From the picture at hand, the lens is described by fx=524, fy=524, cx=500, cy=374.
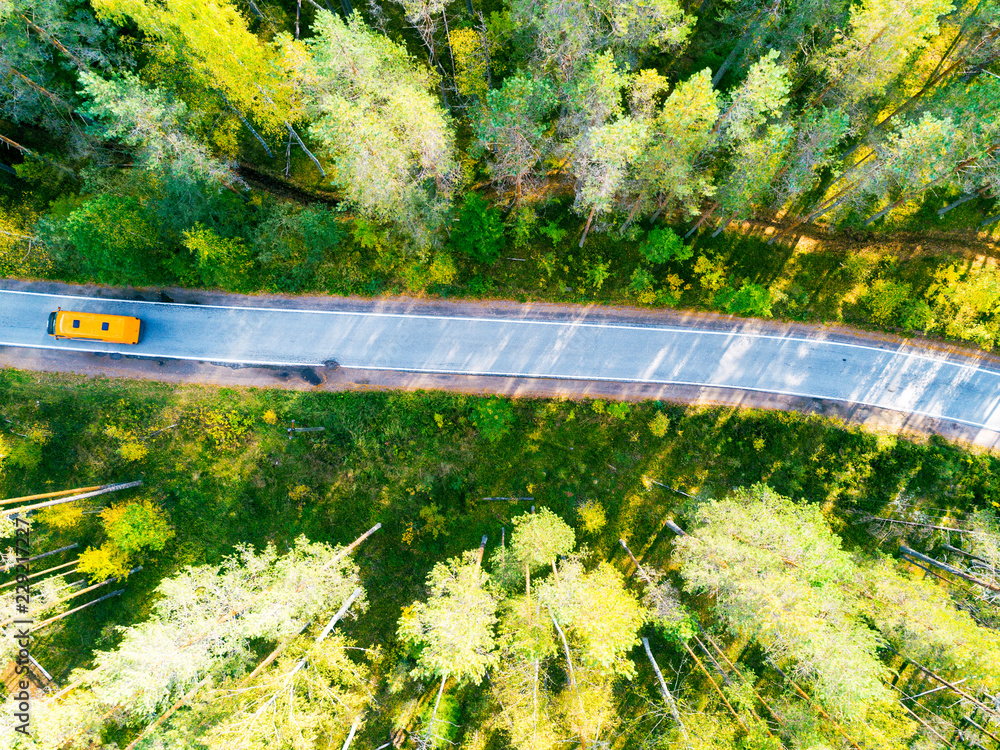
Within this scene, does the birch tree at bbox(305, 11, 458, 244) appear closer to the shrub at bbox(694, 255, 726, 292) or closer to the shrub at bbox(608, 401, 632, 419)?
the shrub at bbox(694, 255, 726, 292)

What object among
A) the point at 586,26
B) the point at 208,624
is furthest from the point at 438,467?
the point at 586,26

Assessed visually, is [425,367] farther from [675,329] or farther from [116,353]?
[116,353]

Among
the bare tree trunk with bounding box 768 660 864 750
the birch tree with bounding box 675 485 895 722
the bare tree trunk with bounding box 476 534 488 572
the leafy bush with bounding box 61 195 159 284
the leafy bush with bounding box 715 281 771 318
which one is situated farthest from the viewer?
the leafy bush with bounding box 715 281 771 318

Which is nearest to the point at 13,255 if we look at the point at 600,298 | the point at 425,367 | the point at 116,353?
the point at 116,353

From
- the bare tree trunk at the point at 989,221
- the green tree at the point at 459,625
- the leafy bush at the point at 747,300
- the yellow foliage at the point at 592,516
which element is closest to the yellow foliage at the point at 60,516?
the green tree at the point at 459,625

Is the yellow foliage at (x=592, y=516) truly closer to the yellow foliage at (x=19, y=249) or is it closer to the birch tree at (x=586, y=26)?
the birch tree at (x=586, y=26)

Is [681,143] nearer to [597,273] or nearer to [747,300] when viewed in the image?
[597,273]

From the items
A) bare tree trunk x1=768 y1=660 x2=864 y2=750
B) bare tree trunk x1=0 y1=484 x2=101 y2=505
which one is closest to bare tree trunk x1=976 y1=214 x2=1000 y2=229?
bare tree trunk x1=768 y1=660 x2=864 y2=750
